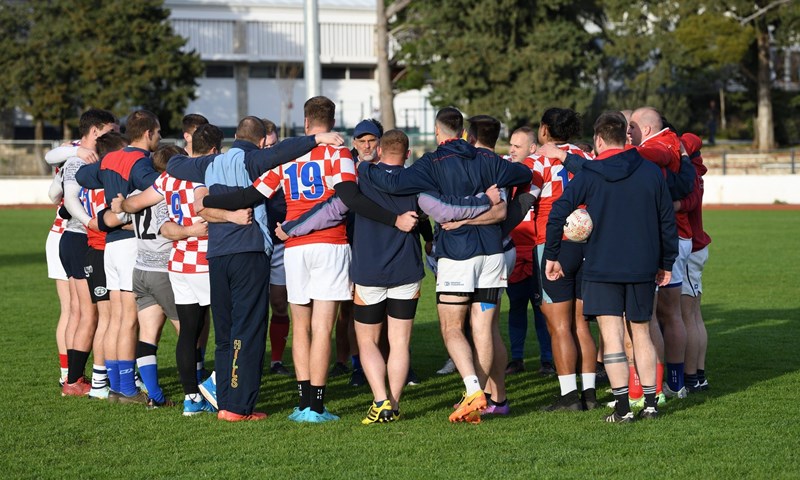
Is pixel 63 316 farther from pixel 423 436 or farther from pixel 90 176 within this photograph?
pixel 423 436

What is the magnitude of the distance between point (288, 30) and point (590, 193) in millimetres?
55621

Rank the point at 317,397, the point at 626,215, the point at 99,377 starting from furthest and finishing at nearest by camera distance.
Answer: the point at 99,377 → the point at 317,397 → the point at 626,215

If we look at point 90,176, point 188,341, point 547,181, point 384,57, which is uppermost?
point 384,57

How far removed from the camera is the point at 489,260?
7.40m

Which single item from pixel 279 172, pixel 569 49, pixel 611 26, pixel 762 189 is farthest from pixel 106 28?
pixel 279 172

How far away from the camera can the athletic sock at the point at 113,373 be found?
330 inches

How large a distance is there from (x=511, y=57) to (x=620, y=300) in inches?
1598

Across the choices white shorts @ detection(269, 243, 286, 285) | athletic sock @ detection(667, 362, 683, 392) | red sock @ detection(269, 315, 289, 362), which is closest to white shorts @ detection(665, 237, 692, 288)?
athletic sock @ detection(667, 362, 683, 392)

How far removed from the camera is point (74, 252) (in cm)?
877

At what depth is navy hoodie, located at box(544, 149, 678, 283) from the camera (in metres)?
7.13

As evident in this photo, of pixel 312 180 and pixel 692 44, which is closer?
pixel 312 180

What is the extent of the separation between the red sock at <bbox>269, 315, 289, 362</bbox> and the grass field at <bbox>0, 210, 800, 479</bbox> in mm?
479

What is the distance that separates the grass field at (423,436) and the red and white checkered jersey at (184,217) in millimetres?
1087

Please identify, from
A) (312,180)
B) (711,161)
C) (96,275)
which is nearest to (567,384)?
(312,180)
